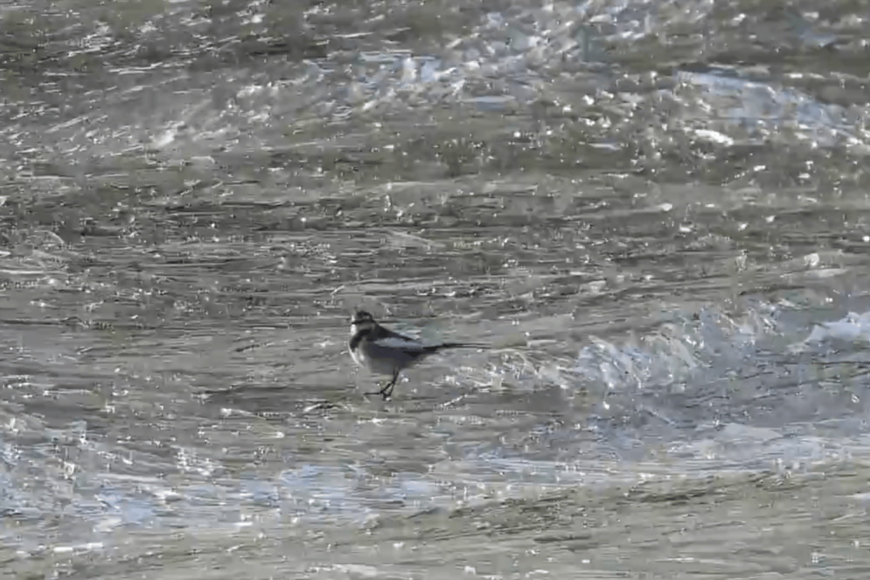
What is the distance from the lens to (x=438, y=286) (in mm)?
6977

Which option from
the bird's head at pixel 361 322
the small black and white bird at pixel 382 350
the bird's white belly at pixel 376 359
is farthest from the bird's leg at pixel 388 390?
the bird's head at pixel 361 322

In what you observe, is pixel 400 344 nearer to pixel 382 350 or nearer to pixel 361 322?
pixel 382 350

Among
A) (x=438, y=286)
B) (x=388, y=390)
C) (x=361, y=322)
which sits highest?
(x=361, y=322)

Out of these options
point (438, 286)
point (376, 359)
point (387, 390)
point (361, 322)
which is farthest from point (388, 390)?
point (438, 286)

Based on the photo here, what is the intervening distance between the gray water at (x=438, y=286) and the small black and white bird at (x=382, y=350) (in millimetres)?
188

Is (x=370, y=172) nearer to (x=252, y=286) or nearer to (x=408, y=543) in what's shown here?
(x=252, y=286)

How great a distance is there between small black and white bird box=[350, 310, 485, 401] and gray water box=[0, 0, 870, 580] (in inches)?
7.4

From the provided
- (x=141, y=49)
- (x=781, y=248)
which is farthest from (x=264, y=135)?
(x=781, y=248)

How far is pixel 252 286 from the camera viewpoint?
282 inches

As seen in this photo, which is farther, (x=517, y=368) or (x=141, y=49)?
(x=141, y=49)

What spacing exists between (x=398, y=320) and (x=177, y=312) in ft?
4.57

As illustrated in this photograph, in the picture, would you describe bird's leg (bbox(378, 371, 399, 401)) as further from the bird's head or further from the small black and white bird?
the bird's head

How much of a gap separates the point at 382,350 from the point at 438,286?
107 cm

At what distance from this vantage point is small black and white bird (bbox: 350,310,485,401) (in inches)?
236
